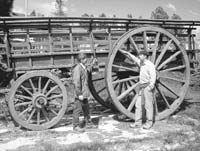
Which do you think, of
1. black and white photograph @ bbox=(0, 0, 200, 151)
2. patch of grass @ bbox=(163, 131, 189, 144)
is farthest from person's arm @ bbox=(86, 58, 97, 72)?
patch of grass @ bbox=(163, 131, 189, 144)

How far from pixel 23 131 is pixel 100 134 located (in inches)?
68.9

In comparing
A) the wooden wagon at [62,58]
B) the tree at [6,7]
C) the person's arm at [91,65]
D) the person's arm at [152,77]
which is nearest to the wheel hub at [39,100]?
the wooden wagon at [62,58]

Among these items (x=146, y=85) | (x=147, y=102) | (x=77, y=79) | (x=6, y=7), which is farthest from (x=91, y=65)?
(x=6, y=7)

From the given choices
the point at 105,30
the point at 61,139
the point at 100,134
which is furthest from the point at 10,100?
the point at 105,30

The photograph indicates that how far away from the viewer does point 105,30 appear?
233 inches

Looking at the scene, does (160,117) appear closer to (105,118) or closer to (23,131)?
(105,118)

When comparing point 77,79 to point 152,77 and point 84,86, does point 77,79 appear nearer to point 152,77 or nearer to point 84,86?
point 84,86

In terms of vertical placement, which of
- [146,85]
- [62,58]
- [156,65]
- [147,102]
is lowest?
[147,102]

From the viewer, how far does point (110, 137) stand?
15.3ft

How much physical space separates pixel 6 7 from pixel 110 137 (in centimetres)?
821

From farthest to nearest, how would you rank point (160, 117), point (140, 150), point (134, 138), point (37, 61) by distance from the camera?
point (160, 117), point (37, 61), point (134, 138), point (140, 150)

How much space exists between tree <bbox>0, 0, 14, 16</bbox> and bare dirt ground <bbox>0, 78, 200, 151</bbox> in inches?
232

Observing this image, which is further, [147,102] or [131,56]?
[131,56]

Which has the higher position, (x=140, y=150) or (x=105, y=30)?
(x=105, y=30)
